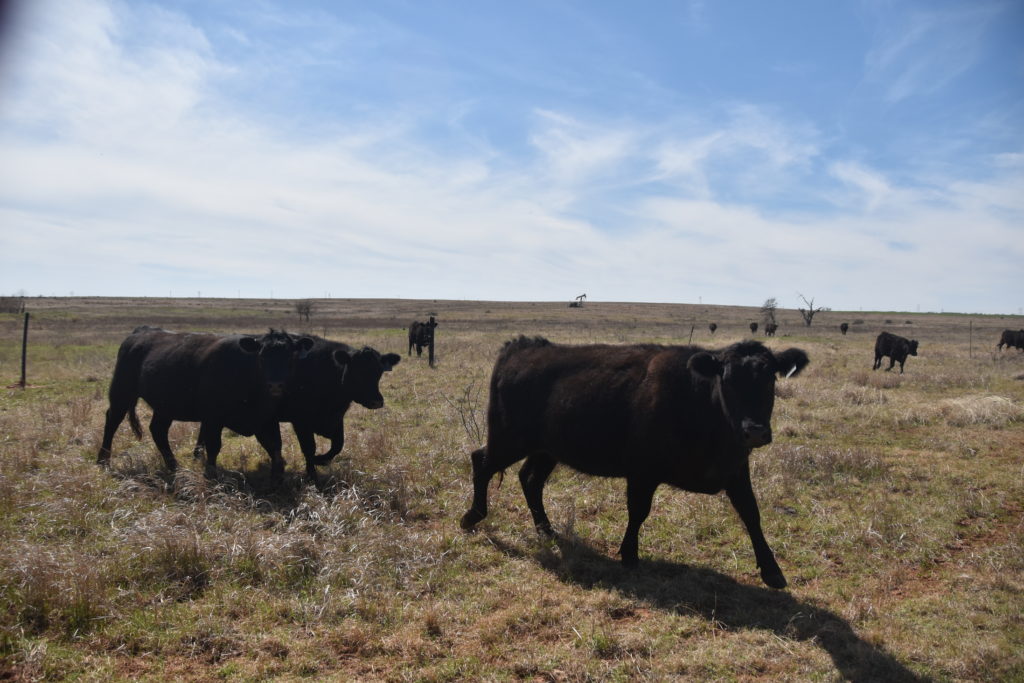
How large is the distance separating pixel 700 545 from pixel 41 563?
576 centimetres

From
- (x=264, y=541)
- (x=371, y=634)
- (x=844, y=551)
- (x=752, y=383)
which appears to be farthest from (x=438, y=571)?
(x=844, y=551)

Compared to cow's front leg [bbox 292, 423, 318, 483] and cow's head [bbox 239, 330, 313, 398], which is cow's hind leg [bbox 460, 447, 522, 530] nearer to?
cow's front leg [bbox 292, 423, 318, 483]

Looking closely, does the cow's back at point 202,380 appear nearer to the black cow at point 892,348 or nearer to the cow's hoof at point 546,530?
the cow's hoof at point 546,530

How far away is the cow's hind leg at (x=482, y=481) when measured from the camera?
6.62m

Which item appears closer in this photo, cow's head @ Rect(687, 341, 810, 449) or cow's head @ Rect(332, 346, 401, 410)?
cow's head @ Rect(687, 341, 810, 449)

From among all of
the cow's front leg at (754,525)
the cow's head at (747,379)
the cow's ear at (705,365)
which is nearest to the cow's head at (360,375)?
the cow's ear at (705,365)

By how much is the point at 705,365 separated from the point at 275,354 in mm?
5469

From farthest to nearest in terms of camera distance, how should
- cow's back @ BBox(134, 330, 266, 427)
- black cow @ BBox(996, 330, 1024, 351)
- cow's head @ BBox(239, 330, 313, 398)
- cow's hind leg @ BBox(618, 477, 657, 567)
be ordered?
black cow @ BBox(996, 330, 1024, 351) → cow's back @ BBox(134, 330, 266, 427) → cow's head @ BBox(239, 330, 313, 398) → cow's hind leg @ BBox(618, 477, 657, 567)

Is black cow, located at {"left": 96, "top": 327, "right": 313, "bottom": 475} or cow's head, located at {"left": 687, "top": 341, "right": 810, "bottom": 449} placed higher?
cow's head, located at {"left": 687, "top": 341, "right": 810, "bottom": 449}

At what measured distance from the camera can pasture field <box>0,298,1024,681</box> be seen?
163 inches

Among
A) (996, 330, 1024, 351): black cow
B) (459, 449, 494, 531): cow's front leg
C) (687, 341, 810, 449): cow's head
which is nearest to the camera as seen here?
(687, 341, 810, 449): cow's head

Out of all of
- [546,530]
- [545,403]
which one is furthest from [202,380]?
[546,530]

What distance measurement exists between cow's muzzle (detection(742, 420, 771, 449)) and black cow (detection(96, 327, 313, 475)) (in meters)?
5.57

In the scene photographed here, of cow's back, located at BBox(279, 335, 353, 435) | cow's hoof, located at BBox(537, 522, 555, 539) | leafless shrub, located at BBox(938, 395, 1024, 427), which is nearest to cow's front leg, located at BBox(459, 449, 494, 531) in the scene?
cow's hoof, located at BBox(537, 522, 555, 539)
